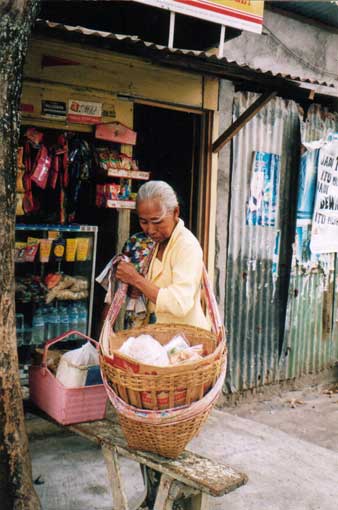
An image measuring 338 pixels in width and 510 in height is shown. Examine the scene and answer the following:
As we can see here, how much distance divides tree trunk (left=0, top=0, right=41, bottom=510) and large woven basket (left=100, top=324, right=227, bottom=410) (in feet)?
1.61

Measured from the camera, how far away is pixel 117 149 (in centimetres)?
586

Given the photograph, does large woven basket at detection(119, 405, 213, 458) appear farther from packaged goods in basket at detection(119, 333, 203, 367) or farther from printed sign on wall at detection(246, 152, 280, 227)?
printed sign on wall at detection(246, 152, 280, 227)

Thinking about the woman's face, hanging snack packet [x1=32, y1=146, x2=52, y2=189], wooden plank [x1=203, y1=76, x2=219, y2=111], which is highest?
wooden plank [x1=203, y1=76, x2=219, y2=111]

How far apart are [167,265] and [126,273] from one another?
0.27m

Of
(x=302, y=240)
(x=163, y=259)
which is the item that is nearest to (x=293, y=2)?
(x=302, y=240)

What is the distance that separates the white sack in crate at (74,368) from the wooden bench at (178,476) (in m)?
0.29

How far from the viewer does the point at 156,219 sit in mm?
3576

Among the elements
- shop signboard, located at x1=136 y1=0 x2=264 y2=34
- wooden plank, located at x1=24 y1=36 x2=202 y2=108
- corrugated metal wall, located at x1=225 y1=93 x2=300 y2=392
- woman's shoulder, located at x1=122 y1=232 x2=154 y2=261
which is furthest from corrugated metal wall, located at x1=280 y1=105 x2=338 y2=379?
woman's shoulder, located at x1=122 y1=232 x2=154 y2=261

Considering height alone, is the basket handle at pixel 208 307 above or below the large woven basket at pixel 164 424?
above

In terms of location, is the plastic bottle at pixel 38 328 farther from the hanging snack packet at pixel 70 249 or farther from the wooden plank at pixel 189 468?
the wooden plank at pixel 189 468

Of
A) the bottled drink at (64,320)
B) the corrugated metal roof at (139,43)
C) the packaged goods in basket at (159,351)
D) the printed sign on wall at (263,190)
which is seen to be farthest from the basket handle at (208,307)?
the printed sign on wall at (263,190)

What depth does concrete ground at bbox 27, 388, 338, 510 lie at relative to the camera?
425 cm

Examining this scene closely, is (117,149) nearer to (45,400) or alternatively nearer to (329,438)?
(45,400)

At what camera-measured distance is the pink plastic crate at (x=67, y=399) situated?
3510 millimetres
